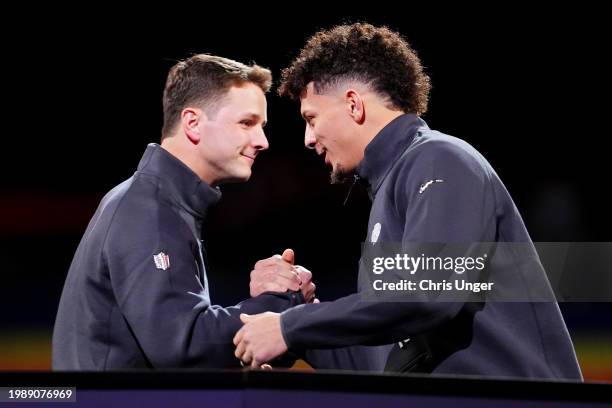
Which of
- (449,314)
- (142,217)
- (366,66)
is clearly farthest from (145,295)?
(366,66)

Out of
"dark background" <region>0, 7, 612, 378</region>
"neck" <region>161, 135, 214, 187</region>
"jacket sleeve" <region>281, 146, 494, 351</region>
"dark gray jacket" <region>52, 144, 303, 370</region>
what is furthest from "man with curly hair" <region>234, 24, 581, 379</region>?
"dark background" <region>0, 7, 612, 378</region>

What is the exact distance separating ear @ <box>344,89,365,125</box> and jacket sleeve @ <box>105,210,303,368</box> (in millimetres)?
563

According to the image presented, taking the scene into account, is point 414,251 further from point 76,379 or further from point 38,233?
point 38,233

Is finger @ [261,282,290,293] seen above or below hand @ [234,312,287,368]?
above

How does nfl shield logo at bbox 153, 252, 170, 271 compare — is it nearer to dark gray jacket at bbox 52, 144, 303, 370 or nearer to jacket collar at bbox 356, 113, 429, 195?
dark gray jacket at bbox 52, 144, 303, 370

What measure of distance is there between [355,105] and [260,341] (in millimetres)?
698

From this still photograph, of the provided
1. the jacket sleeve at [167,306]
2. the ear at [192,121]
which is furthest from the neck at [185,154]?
the jacket sleeve at [167,306]

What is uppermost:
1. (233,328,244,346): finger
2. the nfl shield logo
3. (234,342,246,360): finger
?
the nfl shield logo

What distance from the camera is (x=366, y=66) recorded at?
2.20 meters

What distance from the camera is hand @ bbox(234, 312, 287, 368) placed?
5.98ft

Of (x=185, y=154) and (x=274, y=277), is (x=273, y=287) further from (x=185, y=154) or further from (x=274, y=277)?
(x=185, y=154)

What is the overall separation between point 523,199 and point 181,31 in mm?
2683

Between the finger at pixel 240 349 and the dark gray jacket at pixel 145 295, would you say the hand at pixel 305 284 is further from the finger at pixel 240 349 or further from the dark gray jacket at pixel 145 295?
the finger at pixel 240 349

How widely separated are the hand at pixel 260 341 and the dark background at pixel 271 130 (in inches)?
122
